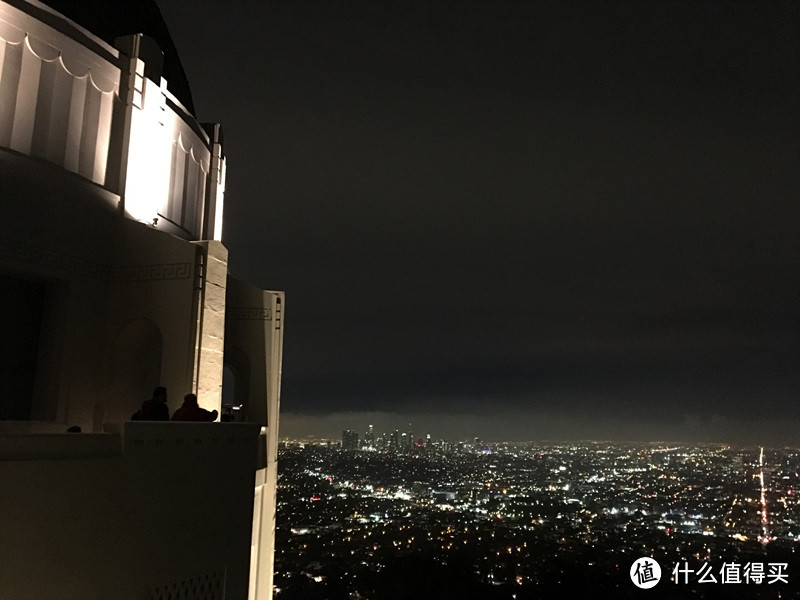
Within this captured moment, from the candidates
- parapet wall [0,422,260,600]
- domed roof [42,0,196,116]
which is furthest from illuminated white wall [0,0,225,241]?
parapet wall [0,422,260,600]

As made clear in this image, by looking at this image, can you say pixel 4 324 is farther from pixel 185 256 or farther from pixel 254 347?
pixel 254 347

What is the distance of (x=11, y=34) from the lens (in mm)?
8359

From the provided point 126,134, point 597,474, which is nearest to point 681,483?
Result: point 597,474

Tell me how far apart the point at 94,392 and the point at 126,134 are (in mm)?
3862

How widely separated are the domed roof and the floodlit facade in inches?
3.5

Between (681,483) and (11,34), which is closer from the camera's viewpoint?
(11,34)

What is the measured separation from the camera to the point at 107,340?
922 cm

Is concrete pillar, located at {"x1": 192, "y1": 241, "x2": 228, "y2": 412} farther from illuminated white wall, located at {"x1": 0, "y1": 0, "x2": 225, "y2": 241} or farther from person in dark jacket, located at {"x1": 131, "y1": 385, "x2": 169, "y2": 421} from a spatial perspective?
person in dark jacket, located at {"x1": 131, "y1": 385, "x2": 169, "y2": 421}
